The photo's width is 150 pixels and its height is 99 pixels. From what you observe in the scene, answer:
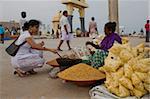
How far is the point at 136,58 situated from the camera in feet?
13.5

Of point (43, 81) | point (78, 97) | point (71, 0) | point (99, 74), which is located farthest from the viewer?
point (71, 0)

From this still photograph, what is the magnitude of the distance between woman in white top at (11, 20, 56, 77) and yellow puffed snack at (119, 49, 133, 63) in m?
1.60

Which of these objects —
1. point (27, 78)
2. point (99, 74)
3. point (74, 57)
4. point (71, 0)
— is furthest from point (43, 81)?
point (71, 0)

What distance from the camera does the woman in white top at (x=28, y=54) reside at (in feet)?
17.8

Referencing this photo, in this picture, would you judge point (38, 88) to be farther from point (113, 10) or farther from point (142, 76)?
point (113, 10)

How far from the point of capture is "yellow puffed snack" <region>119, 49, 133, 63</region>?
4.18 meters

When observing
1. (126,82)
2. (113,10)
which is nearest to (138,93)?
(126,82)

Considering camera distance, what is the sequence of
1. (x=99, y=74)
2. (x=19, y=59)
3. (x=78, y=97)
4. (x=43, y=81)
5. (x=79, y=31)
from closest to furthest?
(x=78, y=97), (x=99, y=74), (x=43, y=81), (x=19, y=59), (x=79, y=31)

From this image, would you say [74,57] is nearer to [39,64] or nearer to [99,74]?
[39,64]

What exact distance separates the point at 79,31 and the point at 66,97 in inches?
756

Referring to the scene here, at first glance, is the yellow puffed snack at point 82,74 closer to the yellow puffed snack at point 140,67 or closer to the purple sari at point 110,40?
the yellow puffed snack at point 140,67

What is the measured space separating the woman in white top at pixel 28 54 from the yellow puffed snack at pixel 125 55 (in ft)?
5.25

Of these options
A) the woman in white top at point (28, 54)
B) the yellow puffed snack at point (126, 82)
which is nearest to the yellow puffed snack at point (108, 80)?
the yellow puffed snack at point (126, 82)

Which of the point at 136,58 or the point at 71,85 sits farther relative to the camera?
the point at 71,85
